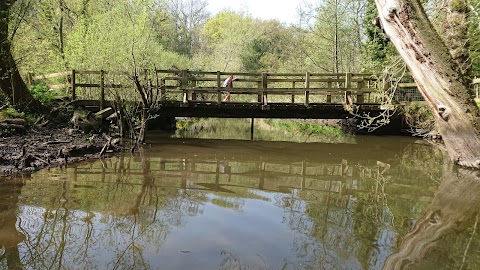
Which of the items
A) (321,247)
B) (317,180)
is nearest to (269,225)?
(321,247)

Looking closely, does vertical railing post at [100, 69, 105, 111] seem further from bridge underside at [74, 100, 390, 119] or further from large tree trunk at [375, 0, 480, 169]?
large tree trunk at [375, 0, 480, 169]

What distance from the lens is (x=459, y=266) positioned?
3.73m

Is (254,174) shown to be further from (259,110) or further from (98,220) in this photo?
(259,110)

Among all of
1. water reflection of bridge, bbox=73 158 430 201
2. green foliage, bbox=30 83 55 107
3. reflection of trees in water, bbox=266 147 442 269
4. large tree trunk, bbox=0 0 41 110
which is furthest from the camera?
green foliage, bbox=30 83 55 107

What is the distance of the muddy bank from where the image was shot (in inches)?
289

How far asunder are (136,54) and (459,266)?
1058 centimetres

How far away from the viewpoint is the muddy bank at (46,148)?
733 centimetres

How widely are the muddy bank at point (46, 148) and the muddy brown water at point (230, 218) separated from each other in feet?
1.56

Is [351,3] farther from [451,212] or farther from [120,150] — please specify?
[451,212]

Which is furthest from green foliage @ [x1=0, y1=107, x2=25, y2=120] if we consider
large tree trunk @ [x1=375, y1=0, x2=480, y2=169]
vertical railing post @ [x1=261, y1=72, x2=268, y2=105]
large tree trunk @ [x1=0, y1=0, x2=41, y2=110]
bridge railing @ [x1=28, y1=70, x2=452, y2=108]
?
large tree trunk @ [x1=375, y1=0, x2=480, y2=169]

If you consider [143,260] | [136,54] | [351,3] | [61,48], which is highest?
[351,3]

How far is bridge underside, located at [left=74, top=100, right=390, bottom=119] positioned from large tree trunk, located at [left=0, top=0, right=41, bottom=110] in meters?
2.09

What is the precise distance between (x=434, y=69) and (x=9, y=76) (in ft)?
35.6

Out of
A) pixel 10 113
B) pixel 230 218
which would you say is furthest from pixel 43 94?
pixel 230 218
